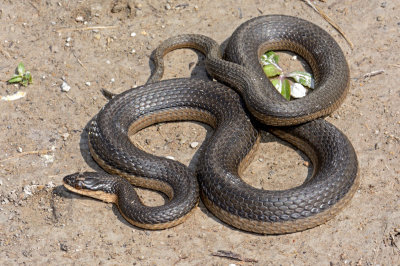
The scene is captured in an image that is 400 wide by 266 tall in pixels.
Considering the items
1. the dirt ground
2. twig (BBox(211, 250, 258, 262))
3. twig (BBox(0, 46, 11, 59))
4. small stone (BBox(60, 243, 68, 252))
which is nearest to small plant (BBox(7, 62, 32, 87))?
the dirt ground

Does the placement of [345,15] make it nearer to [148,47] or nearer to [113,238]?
[148,47]

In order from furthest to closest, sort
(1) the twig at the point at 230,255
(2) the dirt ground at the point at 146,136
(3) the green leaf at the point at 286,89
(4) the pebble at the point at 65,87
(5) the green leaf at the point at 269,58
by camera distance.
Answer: (5) the green leaf at the point at 269,58
(4) the pebble at the point at 65,87
(3) the green leaf at the point at 286,89
(2) the dirt ground at the point at 146,136
(1) the twig at the point at 230,255

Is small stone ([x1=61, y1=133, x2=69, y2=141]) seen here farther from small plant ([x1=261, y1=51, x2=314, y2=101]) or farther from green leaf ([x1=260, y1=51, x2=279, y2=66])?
green leaf ([x1=260, y1=51, x2=279, y2=66])

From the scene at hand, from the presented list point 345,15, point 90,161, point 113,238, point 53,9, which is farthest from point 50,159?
point 345,15

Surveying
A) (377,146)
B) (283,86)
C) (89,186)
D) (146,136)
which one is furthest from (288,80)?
(89,186)

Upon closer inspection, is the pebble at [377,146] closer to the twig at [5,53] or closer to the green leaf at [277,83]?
the green leaf at [277,83]

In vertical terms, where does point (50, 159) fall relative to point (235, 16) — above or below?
below

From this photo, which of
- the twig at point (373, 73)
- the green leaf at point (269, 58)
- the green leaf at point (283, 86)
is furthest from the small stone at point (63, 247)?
the twig at point (373, 73)
